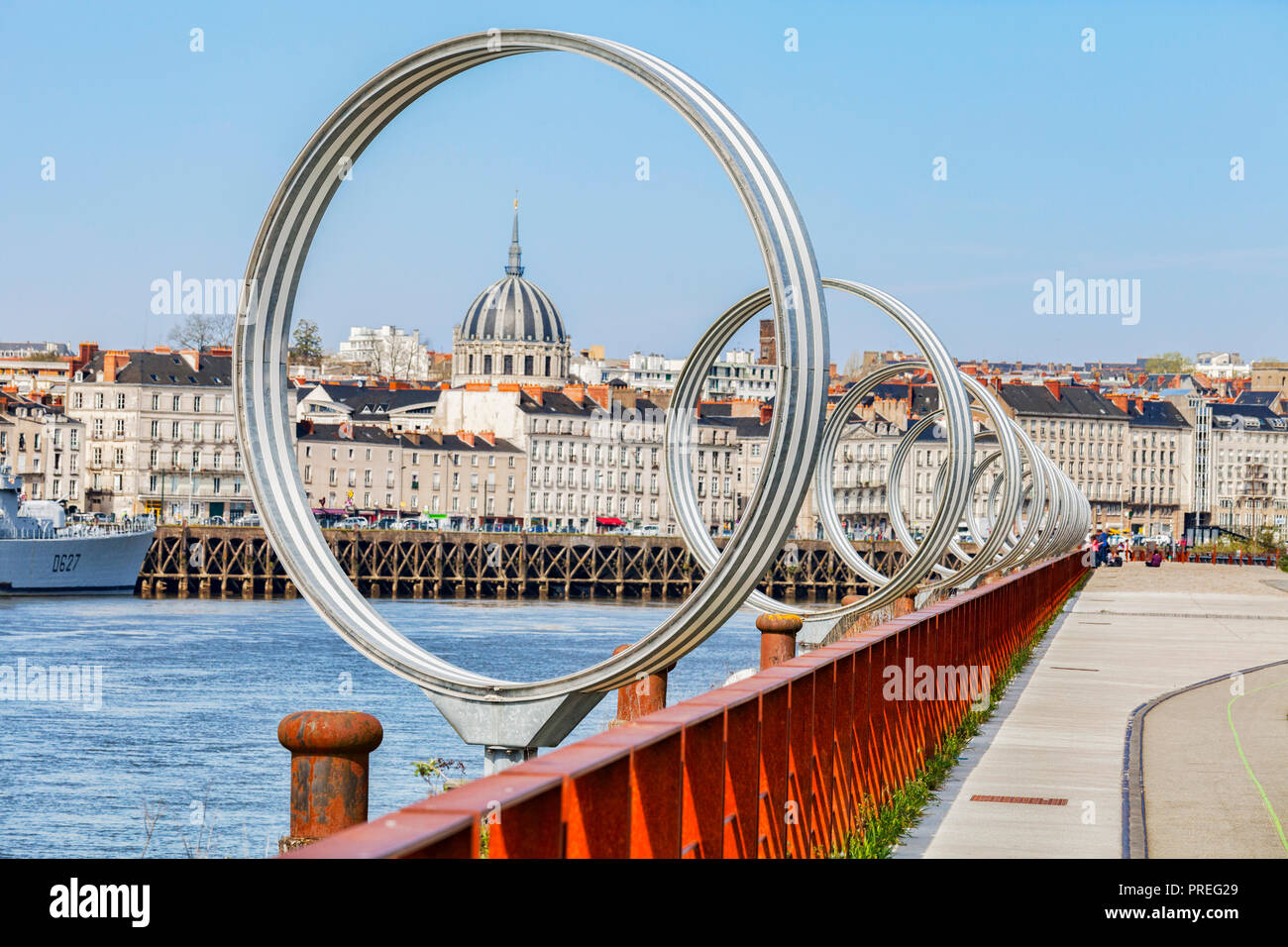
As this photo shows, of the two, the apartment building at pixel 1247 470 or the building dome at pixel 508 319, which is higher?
the building dome at pixel 508 319

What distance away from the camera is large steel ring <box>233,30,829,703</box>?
8.53m

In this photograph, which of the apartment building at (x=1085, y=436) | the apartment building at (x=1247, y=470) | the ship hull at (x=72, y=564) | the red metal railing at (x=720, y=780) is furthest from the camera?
the apartment building at (x=1247, y=470)

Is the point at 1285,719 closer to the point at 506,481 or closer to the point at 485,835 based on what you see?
the point at 485,835

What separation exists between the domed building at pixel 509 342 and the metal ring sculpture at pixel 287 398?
165 metres

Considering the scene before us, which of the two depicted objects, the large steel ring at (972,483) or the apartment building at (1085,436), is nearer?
the large steel ring at (972,483)

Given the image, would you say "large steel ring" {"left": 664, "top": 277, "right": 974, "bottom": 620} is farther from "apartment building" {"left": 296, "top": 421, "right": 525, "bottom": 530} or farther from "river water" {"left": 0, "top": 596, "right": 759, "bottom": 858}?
"apartment building" {"left": 296, "top": 421, "right": 525, "bottom": 530}

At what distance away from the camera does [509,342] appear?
176 metres

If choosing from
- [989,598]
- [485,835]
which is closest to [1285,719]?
[989,598]

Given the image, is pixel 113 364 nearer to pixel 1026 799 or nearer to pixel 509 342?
pixel 509 342

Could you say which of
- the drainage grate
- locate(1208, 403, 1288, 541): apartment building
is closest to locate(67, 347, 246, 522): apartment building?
locate(1208, 403, 1288, 541): apartment building

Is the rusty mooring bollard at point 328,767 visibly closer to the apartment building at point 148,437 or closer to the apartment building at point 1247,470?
the apartment building at point 148,437

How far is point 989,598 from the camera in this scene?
61.2ft

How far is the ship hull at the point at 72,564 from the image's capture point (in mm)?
87062

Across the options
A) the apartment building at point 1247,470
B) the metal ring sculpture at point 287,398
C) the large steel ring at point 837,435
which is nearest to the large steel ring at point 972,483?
the large steel ring at point 837,435
